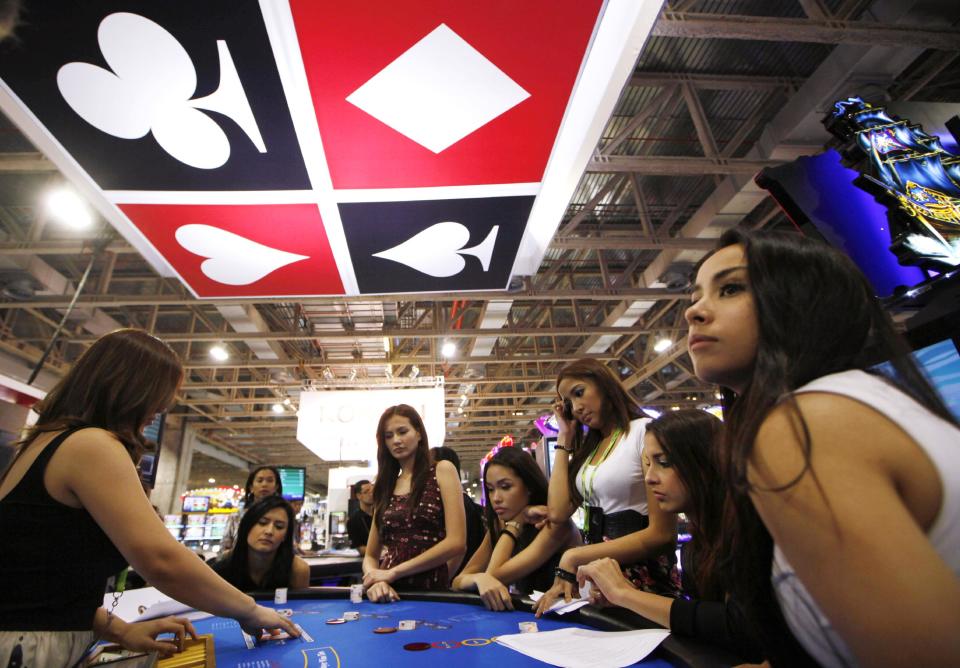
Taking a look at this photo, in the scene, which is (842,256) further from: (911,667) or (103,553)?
(103,553)

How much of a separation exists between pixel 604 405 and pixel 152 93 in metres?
2.51

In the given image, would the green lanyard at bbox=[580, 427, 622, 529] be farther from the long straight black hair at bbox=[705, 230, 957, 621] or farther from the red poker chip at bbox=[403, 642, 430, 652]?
the long straight black hair at bbox=[705, 230, 957, 621]

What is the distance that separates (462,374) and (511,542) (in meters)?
10.7

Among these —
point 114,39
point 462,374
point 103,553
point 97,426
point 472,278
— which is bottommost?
point 103,553

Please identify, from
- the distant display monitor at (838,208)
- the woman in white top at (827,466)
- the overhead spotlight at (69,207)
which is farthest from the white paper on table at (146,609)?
the overhead spotlight at (69,207)

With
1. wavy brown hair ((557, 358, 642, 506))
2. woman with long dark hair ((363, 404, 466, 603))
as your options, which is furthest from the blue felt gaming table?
wavy brown hair ((557, 358, 642, 506))

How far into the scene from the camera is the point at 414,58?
2113 mm

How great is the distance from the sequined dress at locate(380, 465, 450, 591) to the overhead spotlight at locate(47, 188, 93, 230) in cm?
527

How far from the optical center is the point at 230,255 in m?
3.39

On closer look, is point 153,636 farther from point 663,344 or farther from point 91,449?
point 663,344

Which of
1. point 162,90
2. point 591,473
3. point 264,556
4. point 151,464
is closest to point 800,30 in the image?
point 591,473

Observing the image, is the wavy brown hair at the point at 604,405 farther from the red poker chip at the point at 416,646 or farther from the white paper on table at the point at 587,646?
the red poker chip at the point at 416,646

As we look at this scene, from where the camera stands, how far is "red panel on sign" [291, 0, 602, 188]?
6.33 ft

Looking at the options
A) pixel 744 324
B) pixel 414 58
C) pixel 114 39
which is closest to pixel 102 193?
pixel 114 39
